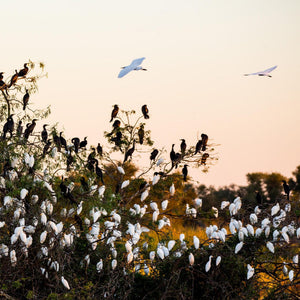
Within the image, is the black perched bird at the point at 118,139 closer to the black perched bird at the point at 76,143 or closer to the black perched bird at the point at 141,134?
the black perched bird at the point at 141,134

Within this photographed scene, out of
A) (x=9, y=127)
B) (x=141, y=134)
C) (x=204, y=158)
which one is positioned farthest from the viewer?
(x=141, y=134)

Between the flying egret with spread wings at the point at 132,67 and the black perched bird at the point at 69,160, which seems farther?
the flying egret with spread wings at the point at 132,67

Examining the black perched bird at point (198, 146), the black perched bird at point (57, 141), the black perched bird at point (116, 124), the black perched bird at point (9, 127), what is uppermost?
the black perched bird at point (116, 124)

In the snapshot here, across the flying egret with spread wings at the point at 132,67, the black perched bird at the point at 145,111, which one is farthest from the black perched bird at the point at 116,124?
the flying egret with spread wings at the point at 132,67

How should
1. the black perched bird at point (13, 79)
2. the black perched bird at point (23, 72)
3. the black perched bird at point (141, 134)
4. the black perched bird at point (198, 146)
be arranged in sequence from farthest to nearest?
the black perched bird at point (141, 134) → the black perched bird at point (198, 146) → the black perched bird at point (23, 72) → the black perched bird at point (13, 79)

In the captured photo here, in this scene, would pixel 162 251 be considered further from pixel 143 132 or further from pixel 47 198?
pixel 143 132

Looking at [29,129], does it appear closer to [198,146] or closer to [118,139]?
[118,139]

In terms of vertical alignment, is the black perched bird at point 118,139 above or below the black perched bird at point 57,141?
above

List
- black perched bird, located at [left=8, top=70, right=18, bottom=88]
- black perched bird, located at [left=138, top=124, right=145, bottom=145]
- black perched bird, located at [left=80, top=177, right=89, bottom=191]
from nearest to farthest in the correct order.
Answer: black perched bird, located at [left=80, top=177, right=89, bottom=191], black perched bird, located at [left=8, top=70, right=18, bottom=88], black perched bird, located at [left=138, top=124, right=145, bottom=145]

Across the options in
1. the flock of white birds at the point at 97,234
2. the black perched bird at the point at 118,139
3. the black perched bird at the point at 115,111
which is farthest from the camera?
the black perched bird at the point at 118,139

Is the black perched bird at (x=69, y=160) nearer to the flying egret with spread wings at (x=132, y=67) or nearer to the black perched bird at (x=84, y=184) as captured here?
the black perched bird at (x=84, y=184)

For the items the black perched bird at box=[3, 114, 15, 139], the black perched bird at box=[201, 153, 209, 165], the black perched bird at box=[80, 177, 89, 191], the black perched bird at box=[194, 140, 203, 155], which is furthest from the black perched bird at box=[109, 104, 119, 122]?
the black perched bird at box=[3, 114, 15, 139]

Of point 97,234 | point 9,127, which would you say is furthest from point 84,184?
point 9,127

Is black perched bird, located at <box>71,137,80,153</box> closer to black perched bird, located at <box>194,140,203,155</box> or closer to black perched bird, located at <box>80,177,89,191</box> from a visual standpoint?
black perched bird, located at <box>80,177,89,191</box>
